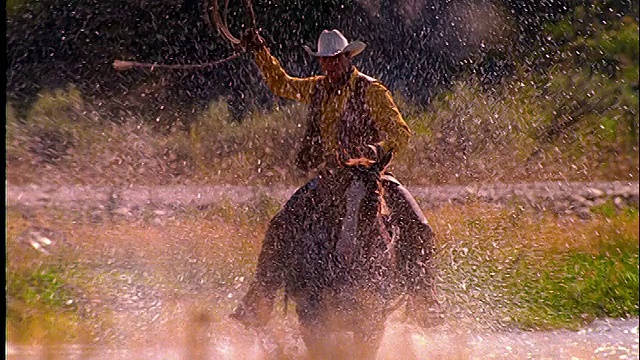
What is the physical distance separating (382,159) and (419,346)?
3.60ft

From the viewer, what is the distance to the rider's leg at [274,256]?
15.6 ft

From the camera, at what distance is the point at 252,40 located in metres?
4.94

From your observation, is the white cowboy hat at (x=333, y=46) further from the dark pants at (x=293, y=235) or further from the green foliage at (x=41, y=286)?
the green foliage at (x=41, y=286)

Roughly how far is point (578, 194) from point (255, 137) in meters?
2.78

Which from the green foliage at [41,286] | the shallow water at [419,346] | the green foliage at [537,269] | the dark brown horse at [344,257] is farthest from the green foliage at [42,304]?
the green foliage at [537,269]

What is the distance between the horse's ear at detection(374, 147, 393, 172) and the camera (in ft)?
15.6

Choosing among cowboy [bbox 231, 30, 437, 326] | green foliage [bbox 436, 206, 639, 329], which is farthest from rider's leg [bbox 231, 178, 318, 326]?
green foliage [bbox 436, 206, 639, 329]

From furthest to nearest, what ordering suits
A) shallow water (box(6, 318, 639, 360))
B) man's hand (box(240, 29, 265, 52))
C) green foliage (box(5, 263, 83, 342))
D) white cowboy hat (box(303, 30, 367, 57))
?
green foliage (box(5, 263, 83, 342)) < shallow water (box(6, 318, 639, 360)) < man's hand (box(240, 29, 265, 52)) < white cowboy hat (box(303, 30, 367, 57))

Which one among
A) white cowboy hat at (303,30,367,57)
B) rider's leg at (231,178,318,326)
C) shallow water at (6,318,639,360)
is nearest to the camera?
white cowboy hat at (303,30,367,57)

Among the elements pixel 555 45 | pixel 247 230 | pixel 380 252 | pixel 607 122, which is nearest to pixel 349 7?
pixel 247 230

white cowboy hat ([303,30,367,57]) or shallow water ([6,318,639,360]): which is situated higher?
white cowboy hat ([303,30,367,57])

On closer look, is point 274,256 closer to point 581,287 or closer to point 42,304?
point 42,304

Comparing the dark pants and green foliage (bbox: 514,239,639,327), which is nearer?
the dark pants

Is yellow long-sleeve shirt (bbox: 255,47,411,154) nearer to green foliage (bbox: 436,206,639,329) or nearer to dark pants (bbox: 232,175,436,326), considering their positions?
dark pants (bbox: 232,175,436,326)
